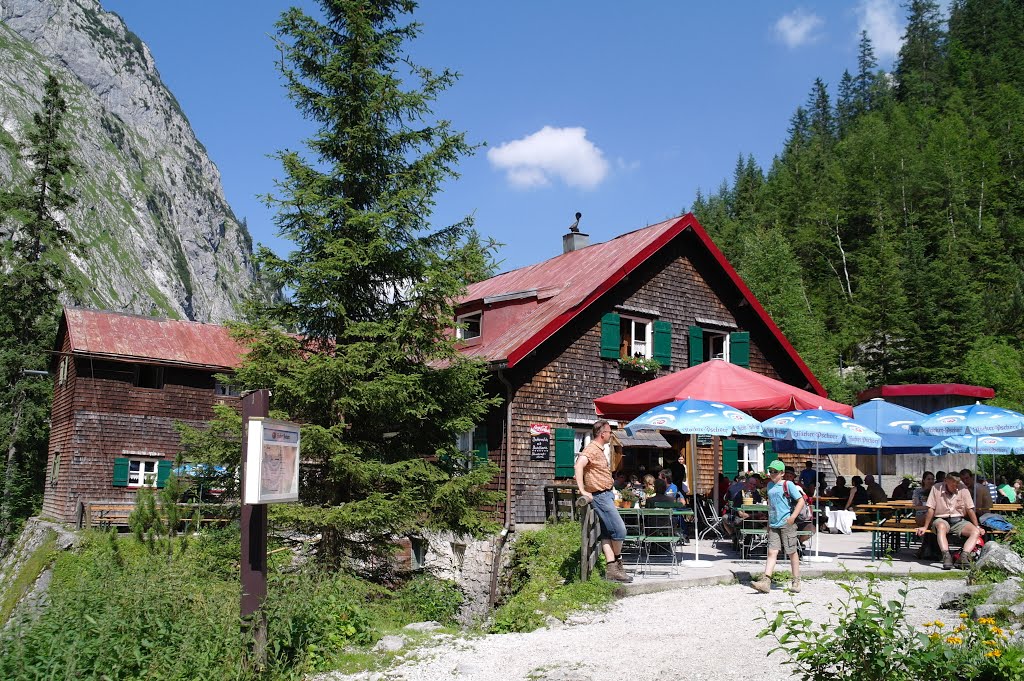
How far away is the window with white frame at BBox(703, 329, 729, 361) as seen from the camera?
2433cm

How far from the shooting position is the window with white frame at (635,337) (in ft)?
73.7

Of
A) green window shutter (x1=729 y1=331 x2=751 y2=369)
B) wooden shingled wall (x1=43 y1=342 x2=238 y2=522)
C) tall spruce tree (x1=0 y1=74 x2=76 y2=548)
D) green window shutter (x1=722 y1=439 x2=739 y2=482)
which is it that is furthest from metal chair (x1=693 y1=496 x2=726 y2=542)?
tall spruce tree (x1=0 y1=74 x2=76 y2=548)

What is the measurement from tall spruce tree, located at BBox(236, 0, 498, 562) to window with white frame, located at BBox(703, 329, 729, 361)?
11627 millimetres

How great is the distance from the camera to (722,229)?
68.4 meters

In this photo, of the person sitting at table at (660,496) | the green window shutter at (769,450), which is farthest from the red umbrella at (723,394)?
the green window shutter at (769,450)

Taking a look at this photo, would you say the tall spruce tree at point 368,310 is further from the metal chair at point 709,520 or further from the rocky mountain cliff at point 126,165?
the rocky mountain cliff at point 126,165

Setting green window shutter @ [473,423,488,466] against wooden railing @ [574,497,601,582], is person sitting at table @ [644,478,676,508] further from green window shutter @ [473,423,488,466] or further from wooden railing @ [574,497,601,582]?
green window shutter @ [473,423,488,466]

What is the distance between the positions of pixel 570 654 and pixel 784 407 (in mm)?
7650

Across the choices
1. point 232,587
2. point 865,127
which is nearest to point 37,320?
point 232,587

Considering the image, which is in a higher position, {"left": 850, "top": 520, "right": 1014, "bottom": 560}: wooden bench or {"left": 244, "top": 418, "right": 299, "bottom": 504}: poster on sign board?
{"left": 244, "top": 418, "right": 299, "bottom": 504}: poster on sign board

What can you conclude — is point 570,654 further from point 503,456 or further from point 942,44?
point 942,44

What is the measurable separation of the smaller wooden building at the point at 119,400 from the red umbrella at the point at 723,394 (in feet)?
64.7

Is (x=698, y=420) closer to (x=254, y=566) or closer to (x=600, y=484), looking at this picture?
(x=600, y=484)

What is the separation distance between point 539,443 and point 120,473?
18624 millimetres
